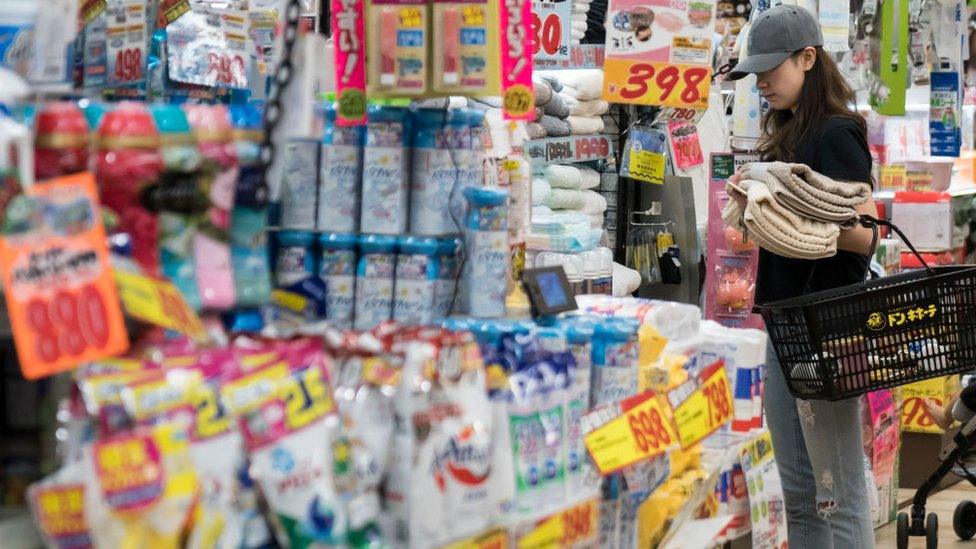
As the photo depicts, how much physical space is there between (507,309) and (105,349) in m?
1.18

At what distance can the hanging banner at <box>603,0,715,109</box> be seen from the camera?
498cm

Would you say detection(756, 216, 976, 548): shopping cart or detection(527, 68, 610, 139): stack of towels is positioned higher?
detection(527, 68, 610, 139): stack of towels

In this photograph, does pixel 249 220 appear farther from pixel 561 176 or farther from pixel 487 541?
pixel 561 176

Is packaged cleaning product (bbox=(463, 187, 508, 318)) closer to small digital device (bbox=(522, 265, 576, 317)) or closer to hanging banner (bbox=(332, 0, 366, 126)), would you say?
small digital device (bbox=(522, 265, 576, 317))

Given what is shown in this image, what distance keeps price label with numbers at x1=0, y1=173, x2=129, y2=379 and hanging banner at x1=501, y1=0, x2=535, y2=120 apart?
1.39 meters

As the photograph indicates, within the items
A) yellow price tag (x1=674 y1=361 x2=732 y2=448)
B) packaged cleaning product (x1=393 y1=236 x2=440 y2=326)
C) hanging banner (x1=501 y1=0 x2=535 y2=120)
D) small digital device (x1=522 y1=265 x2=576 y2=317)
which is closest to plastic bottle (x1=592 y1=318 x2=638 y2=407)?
small digital device (x1=522 y1=265 x2=576 y2=317)

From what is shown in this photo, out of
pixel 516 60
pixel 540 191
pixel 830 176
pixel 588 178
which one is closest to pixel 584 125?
pixel 588 178

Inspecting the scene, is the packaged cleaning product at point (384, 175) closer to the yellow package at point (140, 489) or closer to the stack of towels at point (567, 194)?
the yellow package at point (140, 489)

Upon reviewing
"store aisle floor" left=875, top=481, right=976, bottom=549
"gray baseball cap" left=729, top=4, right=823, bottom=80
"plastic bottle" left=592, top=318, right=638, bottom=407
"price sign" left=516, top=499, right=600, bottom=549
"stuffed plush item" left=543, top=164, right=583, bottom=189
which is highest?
"gray baseball cap" left=729, top=4, right=823, bottom=80

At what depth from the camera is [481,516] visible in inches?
82.2

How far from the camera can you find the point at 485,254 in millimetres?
2832

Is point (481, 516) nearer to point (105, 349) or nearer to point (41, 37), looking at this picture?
point (105, 349)

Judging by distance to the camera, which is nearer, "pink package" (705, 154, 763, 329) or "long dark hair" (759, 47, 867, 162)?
"long dark hair" (759, 47, 867, 162)

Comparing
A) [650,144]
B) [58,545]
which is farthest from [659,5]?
[58,545]
